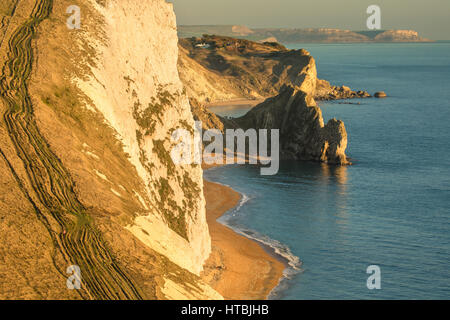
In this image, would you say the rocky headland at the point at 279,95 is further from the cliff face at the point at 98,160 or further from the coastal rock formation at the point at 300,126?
the cliff face at the point at 98,160

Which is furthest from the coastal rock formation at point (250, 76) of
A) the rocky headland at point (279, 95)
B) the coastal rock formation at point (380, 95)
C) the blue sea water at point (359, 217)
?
the blue sea water at point (359, 217)

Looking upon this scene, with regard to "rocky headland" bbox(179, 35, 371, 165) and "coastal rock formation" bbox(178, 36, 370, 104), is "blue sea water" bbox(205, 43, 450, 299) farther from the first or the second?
"coastal rock formation" bbox(178, 36, 370, 104)

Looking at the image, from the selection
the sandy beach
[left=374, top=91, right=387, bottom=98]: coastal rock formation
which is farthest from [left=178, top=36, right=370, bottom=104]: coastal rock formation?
the sandy beach

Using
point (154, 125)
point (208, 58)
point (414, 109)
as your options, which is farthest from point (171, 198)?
point (208, 58)

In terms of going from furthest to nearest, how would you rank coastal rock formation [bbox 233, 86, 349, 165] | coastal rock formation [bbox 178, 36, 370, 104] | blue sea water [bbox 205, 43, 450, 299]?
coastal rock formation [bbox 178, 36, 370, 104] → coastal rock formation [bbox 233, 86, 349, 165] → blue sea water [bbox 205, 43, 450, 299]
